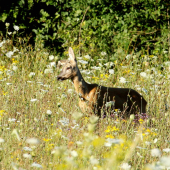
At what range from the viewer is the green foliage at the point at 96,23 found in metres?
7.81

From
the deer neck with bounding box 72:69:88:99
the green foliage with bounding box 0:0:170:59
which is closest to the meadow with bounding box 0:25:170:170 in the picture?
the deer neck with bounding box 72:69:88:99

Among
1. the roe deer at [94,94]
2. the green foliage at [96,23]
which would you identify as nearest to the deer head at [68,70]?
the roe deer at [94,94]

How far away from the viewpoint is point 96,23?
311 inches

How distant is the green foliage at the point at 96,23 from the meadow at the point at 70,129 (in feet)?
1.20

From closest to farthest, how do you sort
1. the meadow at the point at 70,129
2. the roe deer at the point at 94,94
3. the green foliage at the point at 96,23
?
the meadow at the point at 70,129, the roe deer at the point at 94,94, the green foliage at the point at 96,23

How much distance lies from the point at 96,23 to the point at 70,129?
184 inches

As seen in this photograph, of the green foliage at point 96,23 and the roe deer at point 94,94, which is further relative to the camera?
the green foliage at point 96,23

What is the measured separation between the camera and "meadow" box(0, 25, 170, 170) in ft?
7.69

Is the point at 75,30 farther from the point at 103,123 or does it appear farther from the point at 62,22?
the point at 103,123

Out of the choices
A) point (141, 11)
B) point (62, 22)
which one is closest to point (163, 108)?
point (141, 11)

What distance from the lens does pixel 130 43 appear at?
7805mm

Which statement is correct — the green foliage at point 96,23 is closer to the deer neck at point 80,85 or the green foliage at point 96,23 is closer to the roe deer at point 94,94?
Answer: the roe deer at point 94,94

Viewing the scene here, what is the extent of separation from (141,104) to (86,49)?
3.14m

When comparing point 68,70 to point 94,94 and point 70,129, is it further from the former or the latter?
point 70,129
